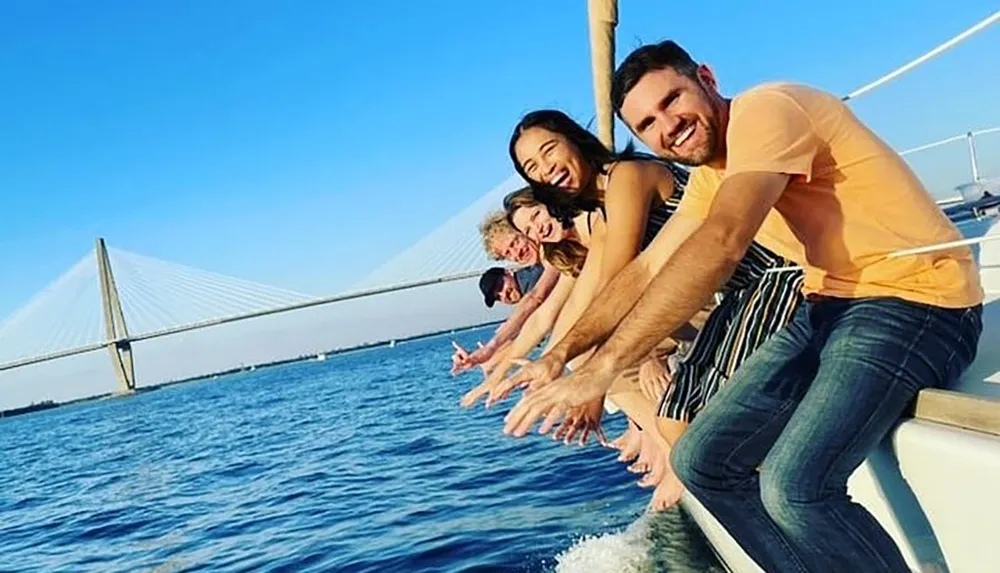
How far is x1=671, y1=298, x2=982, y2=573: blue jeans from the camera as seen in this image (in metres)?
1.75

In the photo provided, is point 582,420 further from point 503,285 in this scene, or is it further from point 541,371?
point 503,285

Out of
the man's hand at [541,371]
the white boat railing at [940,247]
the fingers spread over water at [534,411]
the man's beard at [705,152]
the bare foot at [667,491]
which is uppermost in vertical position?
the man's beard at [705,152]

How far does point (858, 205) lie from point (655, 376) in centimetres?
168

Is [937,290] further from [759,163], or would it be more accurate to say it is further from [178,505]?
[178,505]

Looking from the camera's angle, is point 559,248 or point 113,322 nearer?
point 559,248

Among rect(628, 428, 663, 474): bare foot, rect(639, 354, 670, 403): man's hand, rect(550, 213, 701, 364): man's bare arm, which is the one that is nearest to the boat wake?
rect(628, 428, 663, 474): bare foot

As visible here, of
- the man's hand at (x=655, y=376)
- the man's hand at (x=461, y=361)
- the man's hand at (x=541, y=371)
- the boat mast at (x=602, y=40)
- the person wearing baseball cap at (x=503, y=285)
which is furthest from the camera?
the person wearing baseball cap at (x=503, y=285)

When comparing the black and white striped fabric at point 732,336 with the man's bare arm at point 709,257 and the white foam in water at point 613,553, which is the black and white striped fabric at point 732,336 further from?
the white foam in water at point 613,553

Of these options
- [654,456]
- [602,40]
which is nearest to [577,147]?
[602,40]

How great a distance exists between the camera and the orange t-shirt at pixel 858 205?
1830 millimetres

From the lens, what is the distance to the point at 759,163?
5.73 ft

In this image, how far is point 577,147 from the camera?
2.94 m

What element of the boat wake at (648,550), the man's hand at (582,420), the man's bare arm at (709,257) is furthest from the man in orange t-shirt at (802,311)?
the boat wake at (648,550)

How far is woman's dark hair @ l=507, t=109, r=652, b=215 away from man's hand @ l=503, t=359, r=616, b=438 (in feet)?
3.97
